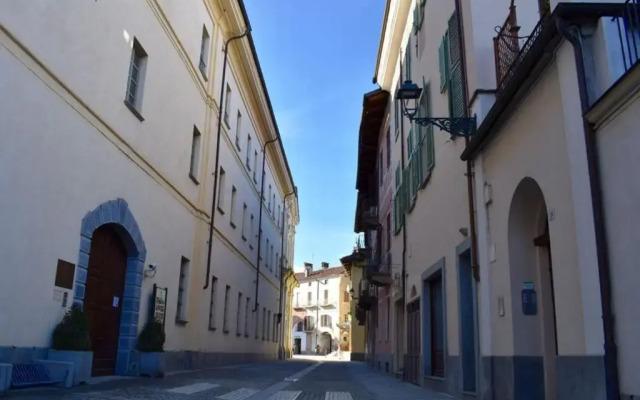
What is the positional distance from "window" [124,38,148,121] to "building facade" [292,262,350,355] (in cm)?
5776

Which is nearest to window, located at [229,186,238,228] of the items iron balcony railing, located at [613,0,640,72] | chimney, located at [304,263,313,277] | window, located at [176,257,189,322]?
window, located at [176,257,189,322]

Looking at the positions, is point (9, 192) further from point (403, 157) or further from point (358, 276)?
point (358, 276)

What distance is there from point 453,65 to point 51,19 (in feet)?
19.7

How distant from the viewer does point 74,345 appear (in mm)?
8031

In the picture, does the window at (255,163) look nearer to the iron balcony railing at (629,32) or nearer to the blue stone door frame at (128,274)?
the blue stone door frame at (128,274)

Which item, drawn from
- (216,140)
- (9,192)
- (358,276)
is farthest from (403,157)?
(358,276)

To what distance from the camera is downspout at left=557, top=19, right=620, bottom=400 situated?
13.8 feet

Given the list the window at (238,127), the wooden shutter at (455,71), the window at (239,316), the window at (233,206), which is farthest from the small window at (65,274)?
the window at (239,316)

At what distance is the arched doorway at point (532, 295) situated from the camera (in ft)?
Answer: 21.1

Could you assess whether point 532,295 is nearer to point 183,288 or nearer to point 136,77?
point 136,77

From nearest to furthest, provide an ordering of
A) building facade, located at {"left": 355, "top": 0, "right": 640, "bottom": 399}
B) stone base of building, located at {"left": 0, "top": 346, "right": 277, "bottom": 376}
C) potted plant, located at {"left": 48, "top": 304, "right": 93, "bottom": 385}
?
building facade, located at {"left": 355, "top": 0, "right": 640, "bottom": 399} < stone base of building, located at {"left": 0, "top": 346, "right": 277, "bottom": 376} < potted plant, located at {"left": 48, "top": 304, "right": 93, "bottom": 385}

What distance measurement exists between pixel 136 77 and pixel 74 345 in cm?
572

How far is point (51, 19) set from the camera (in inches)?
313

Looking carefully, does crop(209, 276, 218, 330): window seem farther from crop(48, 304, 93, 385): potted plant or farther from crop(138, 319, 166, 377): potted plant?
crop(48, 304, 93, 385): potted plant
